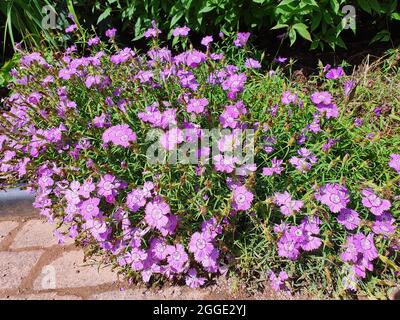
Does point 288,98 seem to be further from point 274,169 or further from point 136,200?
point 136,200

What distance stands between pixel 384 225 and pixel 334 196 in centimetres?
26

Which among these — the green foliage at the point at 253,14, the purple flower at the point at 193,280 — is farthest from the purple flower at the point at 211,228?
the green foliage at the point at 253,14

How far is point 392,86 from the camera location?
2781 millimetres

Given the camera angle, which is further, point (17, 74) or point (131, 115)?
point (17, 74)

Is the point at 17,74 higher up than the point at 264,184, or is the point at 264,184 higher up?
the point at 17,74

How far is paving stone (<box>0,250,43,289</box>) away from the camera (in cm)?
231

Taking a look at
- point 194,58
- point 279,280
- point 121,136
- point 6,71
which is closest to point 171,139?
point 121,136

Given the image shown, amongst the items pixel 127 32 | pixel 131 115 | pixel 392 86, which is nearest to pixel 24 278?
pixel 131 115

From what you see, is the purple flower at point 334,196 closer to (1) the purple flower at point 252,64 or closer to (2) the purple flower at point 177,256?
(2) the purple flower at point 177,256

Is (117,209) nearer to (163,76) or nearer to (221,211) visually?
(221,211)

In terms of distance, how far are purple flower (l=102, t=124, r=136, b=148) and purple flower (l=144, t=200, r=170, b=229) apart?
293mm

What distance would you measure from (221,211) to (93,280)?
81 cm

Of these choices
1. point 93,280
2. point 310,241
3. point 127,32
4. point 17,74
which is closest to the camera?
point 310,241

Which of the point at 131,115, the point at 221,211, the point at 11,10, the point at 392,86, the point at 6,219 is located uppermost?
the point at 11,10
